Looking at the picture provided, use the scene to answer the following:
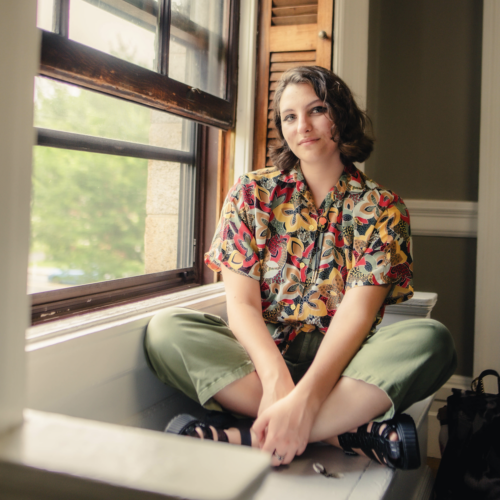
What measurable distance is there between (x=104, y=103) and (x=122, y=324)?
0.64 meters

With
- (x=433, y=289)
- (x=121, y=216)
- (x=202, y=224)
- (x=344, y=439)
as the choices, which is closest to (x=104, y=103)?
(x=121, y=216)

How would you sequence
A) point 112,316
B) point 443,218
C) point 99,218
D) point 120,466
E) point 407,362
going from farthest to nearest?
point 443,218 → point 99,218 → point 112,316 → point 407,362 → point 120,466

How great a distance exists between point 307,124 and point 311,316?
1.75 feet

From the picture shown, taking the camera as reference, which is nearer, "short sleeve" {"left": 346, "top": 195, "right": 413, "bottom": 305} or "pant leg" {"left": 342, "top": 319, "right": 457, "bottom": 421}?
"pant leg" {"left": 342, "top": 319, "right": 457, "bottom": 421}

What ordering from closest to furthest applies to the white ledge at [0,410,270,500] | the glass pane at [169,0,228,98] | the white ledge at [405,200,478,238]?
the white ledge at [0,410,270,500]
the glass pane at [169,0,228,98]
the white ledge at [405,200,478,238]

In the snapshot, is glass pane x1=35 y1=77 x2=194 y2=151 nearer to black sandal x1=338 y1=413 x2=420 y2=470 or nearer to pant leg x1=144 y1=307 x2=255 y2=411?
pant leg x1=144 y1=307 x2=255 y2=411

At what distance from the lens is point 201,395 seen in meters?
1.17

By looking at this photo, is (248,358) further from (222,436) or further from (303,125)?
(303,125)

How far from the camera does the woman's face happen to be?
1.41 metres

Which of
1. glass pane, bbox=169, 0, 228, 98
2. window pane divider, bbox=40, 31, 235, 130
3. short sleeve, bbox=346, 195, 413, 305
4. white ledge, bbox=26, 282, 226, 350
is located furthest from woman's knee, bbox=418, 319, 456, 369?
glass pane, bbox=169, 0, 228, 98

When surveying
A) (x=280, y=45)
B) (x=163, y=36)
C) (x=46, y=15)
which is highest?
(x=280, y=45)

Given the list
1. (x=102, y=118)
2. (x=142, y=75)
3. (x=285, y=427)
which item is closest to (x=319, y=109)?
(x=142, y=75)

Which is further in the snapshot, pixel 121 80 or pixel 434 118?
pixel 434 118

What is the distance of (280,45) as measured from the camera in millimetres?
1918
